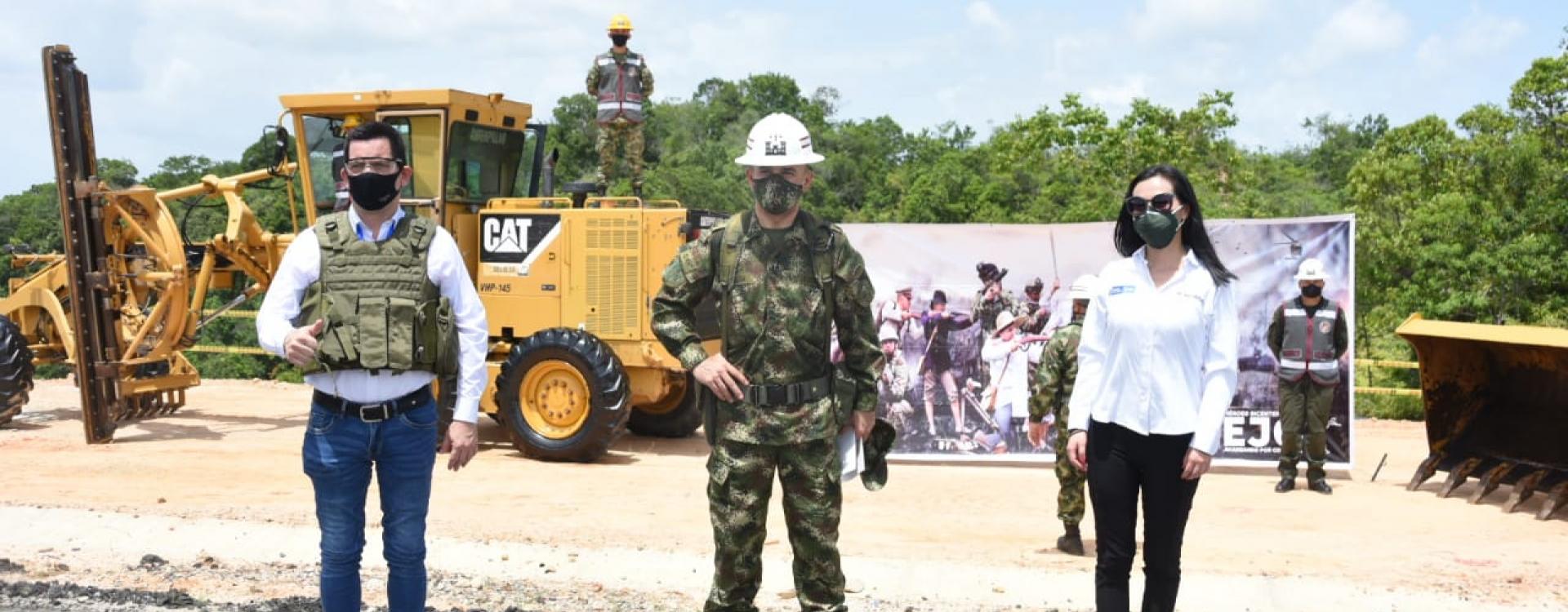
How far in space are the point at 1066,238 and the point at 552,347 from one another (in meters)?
4.59

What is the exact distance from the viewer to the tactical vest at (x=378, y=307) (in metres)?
4.79

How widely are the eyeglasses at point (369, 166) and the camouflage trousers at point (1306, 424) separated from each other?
913cm

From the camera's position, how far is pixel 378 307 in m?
4.82

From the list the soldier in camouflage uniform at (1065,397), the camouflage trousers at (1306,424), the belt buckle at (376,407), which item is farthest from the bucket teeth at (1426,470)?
the belt buckle at (376,407)

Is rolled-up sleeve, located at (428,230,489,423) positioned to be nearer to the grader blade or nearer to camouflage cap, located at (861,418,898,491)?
camouflage cap, located at (861,418,898,491)

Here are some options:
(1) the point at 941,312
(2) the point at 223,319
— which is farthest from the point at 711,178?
(1) the point at 941,312

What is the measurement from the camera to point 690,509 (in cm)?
1034

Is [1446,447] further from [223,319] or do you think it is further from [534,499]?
[223,319]

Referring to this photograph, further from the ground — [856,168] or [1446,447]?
[856,168]

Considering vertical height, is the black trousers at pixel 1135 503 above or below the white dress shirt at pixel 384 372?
below

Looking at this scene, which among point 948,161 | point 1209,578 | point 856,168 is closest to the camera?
point 1209,578

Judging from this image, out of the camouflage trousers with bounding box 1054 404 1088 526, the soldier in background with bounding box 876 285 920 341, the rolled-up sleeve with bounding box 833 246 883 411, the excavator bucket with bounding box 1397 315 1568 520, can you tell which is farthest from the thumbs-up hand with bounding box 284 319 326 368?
the excavator bucket with bounding box 1397 315 1568 520

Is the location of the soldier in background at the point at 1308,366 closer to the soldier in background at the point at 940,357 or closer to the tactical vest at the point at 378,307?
the soldier in background at the point at 940,357

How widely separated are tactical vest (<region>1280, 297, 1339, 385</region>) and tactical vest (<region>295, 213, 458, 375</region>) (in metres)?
8.80
